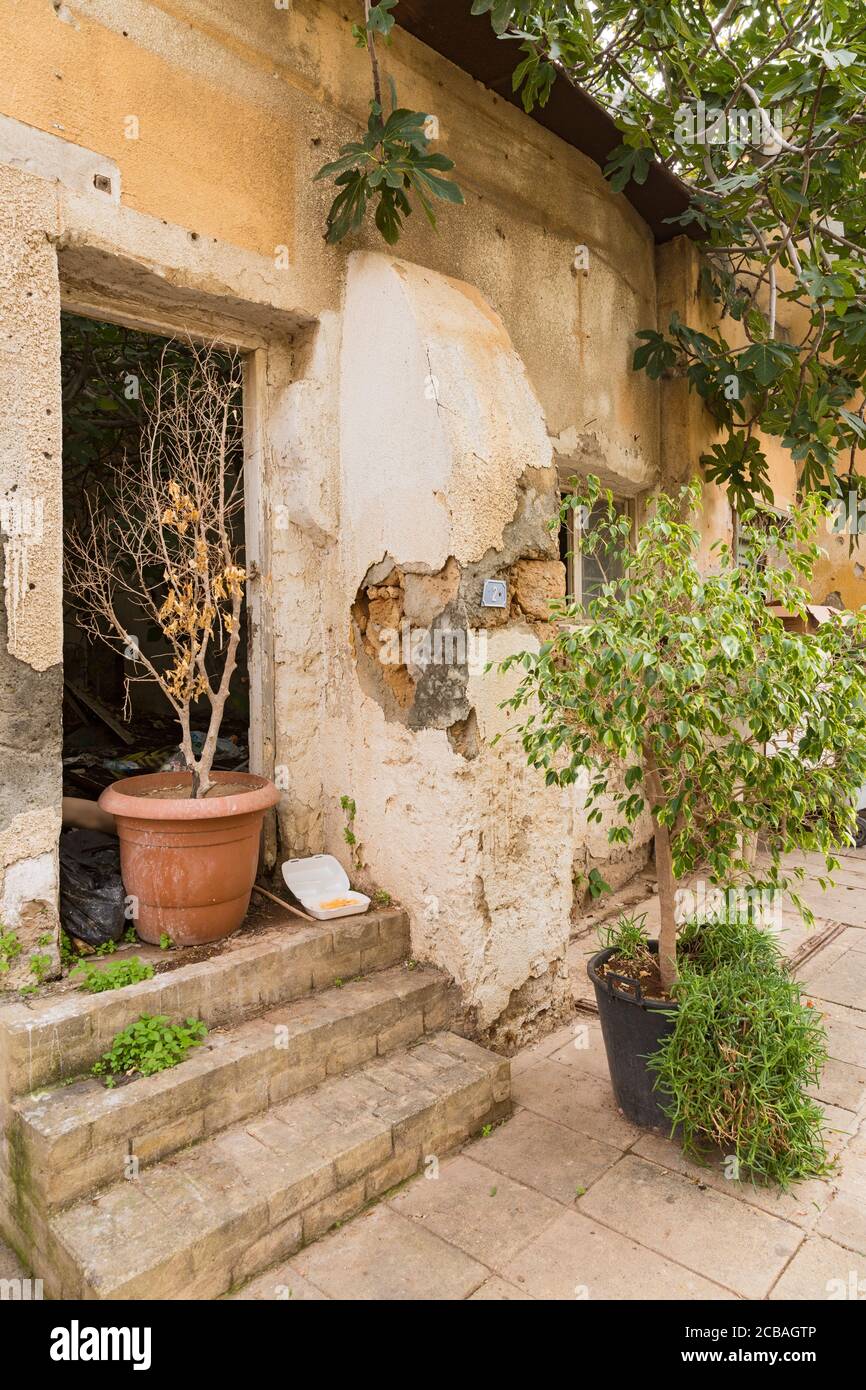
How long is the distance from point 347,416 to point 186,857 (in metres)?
1.91

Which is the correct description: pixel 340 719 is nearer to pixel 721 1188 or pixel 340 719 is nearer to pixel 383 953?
pixel 383 953

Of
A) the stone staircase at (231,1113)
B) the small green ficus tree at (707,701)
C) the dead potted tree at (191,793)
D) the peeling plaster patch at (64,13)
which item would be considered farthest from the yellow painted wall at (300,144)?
the stone staircase at (231,1113)

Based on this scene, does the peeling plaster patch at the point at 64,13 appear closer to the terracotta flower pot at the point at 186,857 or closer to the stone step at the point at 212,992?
the terracotta flower pot at the point at 186,857

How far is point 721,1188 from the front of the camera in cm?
268

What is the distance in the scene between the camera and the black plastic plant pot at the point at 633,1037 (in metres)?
2.86

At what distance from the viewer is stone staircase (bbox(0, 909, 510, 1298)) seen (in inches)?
84.5

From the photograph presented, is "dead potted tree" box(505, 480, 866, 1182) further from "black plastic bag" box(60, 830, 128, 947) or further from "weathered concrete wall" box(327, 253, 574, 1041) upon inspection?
"black plastic bag" box(60, 830, 128, 947)

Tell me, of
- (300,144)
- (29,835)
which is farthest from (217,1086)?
(300,144)

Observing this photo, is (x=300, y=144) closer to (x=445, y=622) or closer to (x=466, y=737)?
(x=445, y=622)

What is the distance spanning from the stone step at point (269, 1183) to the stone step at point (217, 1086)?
6 centimetres

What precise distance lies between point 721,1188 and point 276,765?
223cm

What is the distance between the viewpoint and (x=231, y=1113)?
8.45ft

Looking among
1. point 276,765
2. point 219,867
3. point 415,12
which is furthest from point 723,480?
point 219,867

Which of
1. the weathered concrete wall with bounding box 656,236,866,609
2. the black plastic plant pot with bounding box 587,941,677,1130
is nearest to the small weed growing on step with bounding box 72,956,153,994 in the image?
the black plastic plant pot with bounding box 587,941,677,1130
